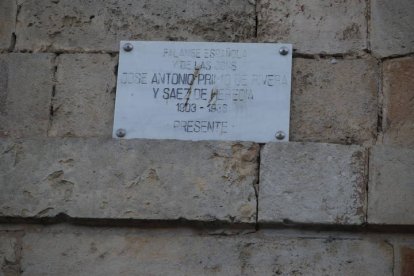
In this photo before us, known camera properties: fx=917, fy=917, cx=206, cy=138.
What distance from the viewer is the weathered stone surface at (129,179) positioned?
351 centimetres

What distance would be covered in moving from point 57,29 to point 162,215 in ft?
3.13

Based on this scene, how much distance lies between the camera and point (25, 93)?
12.4ft

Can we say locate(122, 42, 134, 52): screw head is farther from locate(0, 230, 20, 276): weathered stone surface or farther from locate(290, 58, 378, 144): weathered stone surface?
locate(0, 230, 20, 276): weathered stone surface

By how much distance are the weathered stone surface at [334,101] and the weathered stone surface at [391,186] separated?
0.43ft

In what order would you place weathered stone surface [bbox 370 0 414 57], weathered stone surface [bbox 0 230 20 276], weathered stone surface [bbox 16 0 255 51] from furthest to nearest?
weathered stone surface [bbox 16 0 255 51] → weathered stone surface [bbox 370 0 414 57] → weathered stone surface [bbox 0 230 20 276]

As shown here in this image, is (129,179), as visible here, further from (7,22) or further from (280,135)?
(7,22)

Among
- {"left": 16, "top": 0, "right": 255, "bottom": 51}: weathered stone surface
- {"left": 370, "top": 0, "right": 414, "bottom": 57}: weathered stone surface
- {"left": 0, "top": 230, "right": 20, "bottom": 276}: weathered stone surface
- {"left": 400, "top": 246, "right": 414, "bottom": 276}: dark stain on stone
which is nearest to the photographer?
{"left": 400, "top": 246, "right": 414, "bottom": 276}: dark stain on stone

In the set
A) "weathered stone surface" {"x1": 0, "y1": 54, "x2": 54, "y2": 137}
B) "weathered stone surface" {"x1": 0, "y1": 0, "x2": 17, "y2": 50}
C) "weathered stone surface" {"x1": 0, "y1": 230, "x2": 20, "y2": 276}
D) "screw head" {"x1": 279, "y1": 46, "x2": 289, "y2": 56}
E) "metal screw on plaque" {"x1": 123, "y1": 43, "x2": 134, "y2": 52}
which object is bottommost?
"weathered stone surface" {"x1": 0, "y1": 230, "x2": 20, "y2": 276}

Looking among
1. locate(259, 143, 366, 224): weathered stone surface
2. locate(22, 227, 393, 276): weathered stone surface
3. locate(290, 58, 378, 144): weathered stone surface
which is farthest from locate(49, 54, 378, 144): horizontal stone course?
locate(22, 227, 393, 276): weathered stone surface

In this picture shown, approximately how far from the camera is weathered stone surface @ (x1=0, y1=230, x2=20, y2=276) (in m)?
3.54

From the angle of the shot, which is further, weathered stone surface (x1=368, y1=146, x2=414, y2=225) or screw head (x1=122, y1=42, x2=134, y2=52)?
screw head (x1=122, y1=42, x2=134, y2=52)

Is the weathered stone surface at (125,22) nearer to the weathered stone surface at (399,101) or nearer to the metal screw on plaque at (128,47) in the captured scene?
the metal screw on plaque at (128,47)

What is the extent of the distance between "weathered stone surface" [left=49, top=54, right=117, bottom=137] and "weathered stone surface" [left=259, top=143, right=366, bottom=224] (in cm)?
68

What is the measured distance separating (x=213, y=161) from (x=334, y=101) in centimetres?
55
